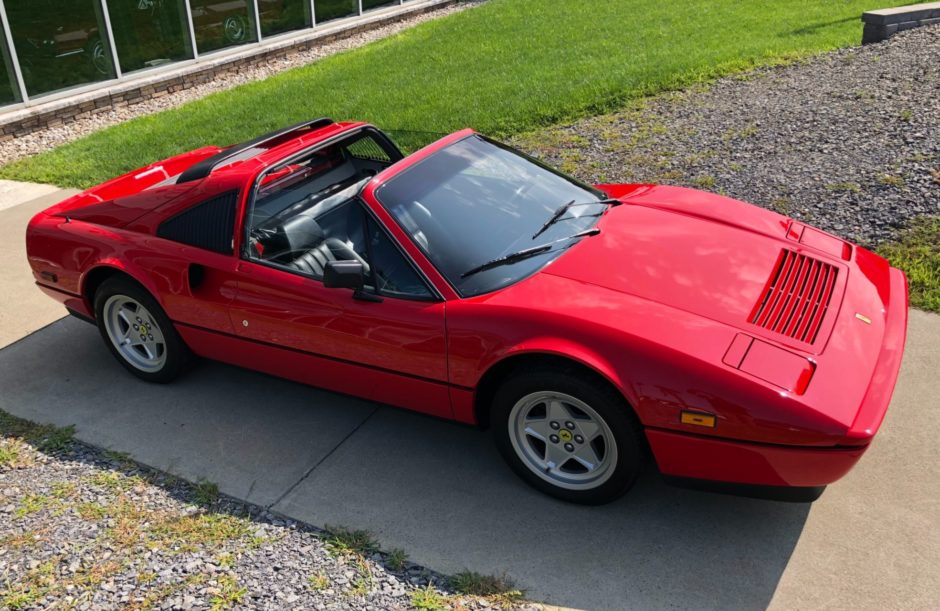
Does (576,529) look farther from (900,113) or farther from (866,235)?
(900,113)

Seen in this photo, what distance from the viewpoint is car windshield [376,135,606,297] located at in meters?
3.80

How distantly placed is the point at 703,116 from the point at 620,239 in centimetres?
502

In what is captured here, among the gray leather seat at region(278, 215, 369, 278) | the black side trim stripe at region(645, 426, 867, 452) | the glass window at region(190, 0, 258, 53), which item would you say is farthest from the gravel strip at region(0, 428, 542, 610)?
the glass window at region(190, 0, 258, 53)

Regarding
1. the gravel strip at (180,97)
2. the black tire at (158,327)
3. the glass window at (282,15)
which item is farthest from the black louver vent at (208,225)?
the glass window at (282,15)

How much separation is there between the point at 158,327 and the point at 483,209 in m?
2.10

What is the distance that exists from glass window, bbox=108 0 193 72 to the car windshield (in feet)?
28.5

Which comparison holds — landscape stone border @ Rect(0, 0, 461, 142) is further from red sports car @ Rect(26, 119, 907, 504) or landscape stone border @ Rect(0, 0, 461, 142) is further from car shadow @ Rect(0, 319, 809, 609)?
car shadow @ Rect(0, 319, 809, 609)

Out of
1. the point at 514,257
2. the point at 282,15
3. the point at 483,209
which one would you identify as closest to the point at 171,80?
the point at 282,15

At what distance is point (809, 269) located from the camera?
3.95 m

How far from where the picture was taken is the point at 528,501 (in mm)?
3709

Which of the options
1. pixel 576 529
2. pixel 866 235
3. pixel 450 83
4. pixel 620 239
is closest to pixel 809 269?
pixel 620 239

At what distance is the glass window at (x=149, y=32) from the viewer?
11.2 m

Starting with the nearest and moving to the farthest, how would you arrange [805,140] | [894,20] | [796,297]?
1. [796,297]
2. [805,140]
3. [894,20]

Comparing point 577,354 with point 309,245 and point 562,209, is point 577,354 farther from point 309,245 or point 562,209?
point 309,245
